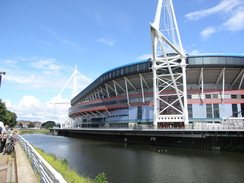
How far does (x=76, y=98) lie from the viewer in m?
105

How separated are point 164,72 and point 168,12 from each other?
14.6m

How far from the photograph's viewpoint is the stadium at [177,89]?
4628cm

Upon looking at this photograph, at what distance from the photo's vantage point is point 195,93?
168 ft

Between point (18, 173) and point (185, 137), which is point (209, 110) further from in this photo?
point (18, 173)

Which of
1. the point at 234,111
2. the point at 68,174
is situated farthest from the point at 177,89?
the point at 68,174

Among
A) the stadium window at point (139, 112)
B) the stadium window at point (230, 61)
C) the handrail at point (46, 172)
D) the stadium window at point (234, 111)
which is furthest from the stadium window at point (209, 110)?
the handrail at point (46, 172)

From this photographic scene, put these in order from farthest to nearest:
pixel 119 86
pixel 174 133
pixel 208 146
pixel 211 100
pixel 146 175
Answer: pixel 119 86 < pixel 211 100 < pixel 174 133 < pixel 208 146 < pixel 146 175

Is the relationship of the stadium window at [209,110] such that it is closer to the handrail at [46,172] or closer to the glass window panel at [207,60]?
the glass window panel at [207,60]

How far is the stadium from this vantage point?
46.3 meters

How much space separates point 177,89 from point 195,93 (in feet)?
26.0

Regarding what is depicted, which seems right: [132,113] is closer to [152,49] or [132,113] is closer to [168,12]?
[152,49]

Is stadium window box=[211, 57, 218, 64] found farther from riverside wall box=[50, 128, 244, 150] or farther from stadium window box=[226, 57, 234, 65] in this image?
riverside wall box=[50, 128, 244, 150]

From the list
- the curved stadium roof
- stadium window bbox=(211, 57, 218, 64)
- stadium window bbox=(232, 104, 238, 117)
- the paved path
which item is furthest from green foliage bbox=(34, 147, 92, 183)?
stadium window bbox=(232, 104, 238, 117)

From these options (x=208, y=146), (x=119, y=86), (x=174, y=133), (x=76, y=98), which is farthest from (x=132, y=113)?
(x=76, y=98)
